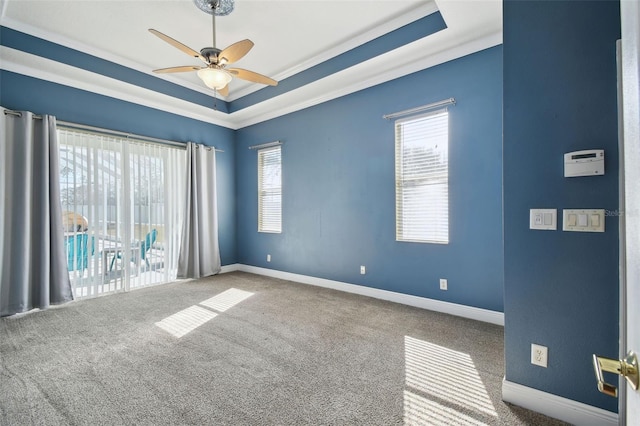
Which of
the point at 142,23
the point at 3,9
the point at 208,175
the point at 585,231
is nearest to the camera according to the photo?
the point at 585,231

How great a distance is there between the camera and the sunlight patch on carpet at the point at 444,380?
168 cm

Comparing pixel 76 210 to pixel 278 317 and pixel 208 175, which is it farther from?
pixel 278 317

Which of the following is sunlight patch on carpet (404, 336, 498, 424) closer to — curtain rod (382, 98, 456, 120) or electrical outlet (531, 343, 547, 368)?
electrical outlet (531, 343, 547, 368)

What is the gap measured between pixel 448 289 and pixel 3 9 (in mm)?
5112

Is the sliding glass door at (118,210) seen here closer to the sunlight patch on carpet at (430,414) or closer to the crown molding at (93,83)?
the crown molding at (93,83)

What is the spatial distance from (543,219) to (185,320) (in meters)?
3.20

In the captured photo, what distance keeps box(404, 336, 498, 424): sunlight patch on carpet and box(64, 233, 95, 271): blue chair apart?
396 centimetres

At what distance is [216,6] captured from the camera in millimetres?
2660

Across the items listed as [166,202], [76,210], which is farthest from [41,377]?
[166,202]

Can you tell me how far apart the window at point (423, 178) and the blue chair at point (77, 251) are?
3.94 meters

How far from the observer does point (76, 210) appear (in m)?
3.60

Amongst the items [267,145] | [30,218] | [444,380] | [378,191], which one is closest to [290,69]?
[267,145]

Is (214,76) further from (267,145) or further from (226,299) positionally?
(226,299)

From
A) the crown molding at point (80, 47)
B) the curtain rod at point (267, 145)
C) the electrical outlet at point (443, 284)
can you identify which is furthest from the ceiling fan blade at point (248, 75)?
the electrical outlet at point (443, 284)
